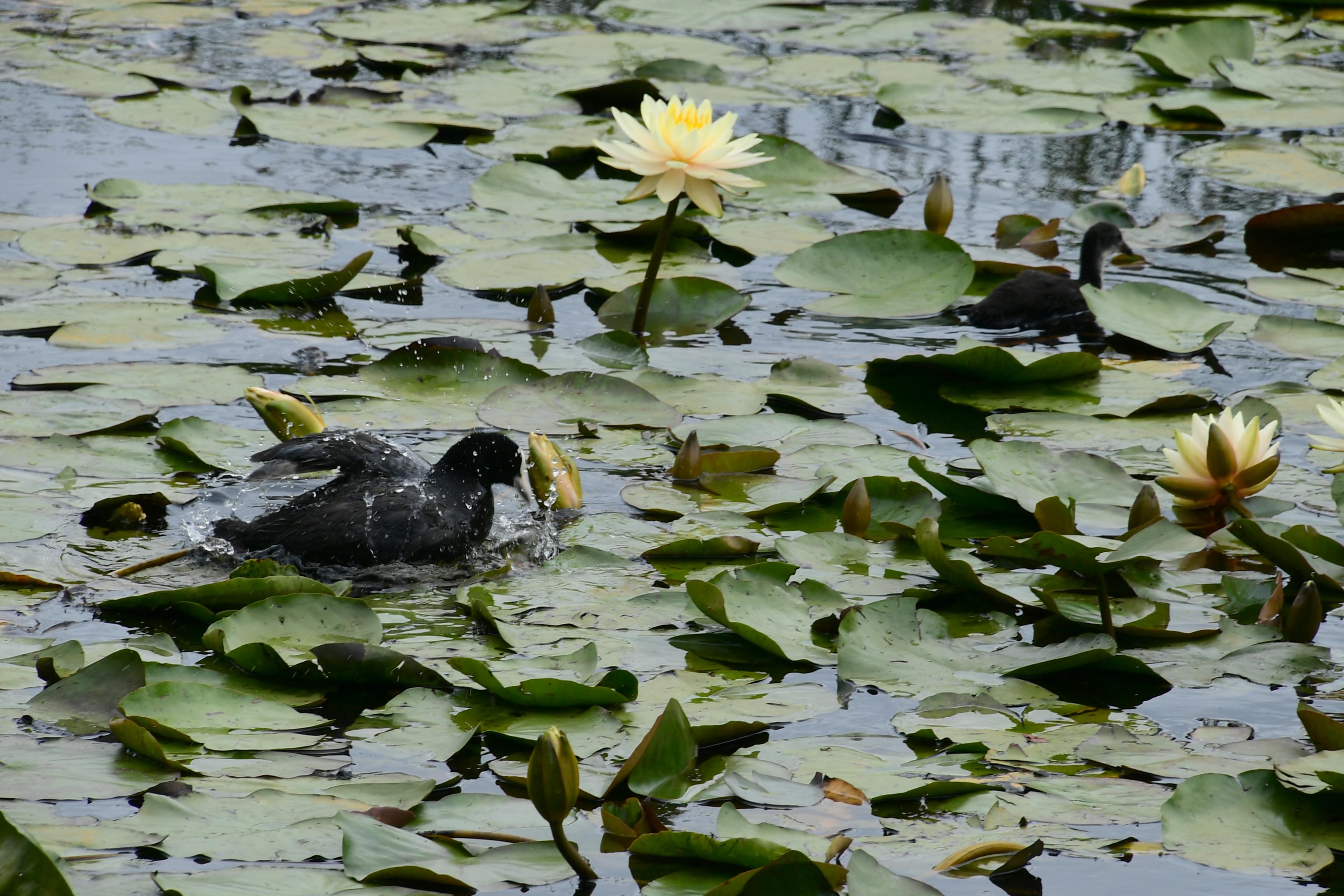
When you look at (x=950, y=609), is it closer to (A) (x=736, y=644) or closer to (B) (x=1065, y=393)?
(A) (x=736, y=644)

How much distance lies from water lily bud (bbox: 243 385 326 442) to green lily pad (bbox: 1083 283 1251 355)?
262cm

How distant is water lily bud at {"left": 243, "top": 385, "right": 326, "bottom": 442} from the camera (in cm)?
424

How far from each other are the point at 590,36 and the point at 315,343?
14.7 feet

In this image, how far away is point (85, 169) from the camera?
6645 mm

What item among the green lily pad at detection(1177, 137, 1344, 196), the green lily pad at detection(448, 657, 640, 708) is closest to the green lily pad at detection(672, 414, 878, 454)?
the green lily pad at detection(448, 657, 640, 708)

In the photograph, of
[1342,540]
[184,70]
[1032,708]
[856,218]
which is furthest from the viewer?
[184,70]

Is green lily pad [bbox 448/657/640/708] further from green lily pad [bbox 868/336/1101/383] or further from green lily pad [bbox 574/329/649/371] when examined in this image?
green lily pad [bbox 868/336/1101/383]

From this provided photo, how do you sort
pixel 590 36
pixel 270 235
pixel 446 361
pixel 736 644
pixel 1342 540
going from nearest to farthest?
pixel 736 644 → pixel 1342 540 → pixel 446 361 → pixel 270 235 → pixel 590 36

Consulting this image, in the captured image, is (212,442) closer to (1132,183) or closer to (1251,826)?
(1251,826)

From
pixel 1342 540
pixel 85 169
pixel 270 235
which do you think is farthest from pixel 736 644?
pixel 85 169

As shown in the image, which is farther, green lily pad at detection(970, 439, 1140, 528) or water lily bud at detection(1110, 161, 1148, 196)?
water lily bud at detection(1110, 161, 1148, 196)

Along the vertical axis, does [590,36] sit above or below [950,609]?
above

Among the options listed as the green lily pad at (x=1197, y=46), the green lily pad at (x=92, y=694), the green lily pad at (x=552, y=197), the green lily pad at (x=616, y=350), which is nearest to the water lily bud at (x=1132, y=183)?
the green lily pad at (x=1197, y=46)

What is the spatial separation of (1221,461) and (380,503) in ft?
6.90
